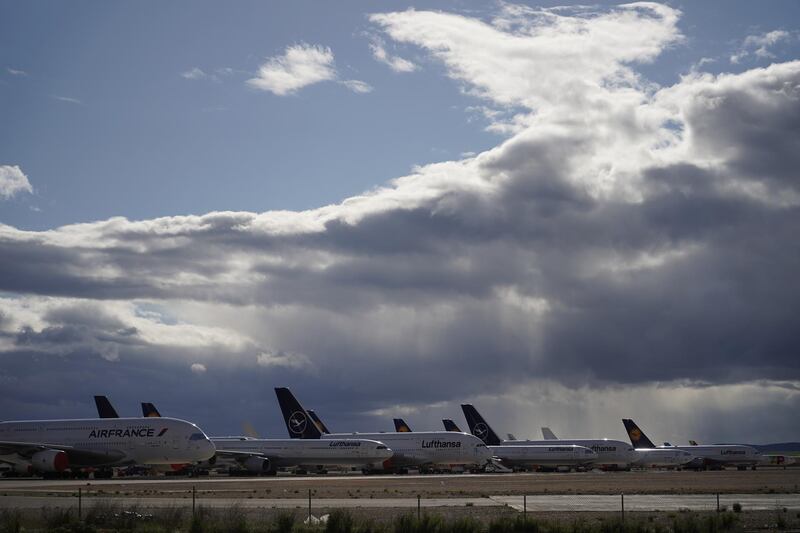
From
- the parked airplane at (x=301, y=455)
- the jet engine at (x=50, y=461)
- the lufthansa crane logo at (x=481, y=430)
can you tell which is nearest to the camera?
the jet engine at (x=50, y=461)

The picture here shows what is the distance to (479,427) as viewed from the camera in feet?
417

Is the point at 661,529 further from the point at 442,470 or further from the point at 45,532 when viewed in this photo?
the point at 442,470

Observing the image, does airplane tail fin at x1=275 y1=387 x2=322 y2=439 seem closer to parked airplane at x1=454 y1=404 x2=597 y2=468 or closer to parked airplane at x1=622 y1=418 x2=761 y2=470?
parked airplane at x1=454 y1=404 x2=597 y2=468

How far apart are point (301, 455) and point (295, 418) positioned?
13.1 m

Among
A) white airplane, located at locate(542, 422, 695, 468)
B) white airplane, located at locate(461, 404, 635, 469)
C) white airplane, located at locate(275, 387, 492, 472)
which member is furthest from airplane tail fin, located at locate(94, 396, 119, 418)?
white airplane, located at locate(542, 422, 695, 468)

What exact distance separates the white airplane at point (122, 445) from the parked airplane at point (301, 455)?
12486mm

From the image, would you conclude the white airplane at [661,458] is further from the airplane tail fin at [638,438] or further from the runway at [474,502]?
the runway at [474,502]

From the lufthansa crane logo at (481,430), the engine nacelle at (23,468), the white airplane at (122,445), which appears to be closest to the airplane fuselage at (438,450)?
the white airplane at (122,445)

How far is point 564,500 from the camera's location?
157 ft

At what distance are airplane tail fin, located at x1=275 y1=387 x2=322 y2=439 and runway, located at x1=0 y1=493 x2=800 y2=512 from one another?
5526cm

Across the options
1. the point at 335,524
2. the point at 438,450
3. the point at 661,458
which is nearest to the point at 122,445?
the point at 438,450

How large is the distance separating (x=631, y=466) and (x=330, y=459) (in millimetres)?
46069

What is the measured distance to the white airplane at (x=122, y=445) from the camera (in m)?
79.5

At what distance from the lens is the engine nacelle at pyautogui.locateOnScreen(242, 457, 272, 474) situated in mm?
91625
